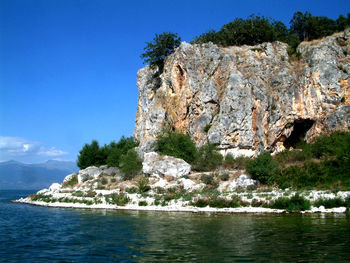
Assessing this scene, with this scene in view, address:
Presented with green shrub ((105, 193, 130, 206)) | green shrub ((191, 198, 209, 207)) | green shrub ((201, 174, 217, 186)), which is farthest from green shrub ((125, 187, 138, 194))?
green shrub ((191, 198, 209, 207))

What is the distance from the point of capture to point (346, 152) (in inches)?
1326

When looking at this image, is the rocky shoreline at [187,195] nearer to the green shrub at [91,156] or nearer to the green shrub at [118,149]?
the green shrub at [118,149]

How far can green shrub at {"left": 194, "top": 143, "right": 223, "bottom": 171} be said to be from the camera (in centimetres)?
4272

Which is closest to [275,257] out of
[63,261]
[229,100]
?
[63,261]

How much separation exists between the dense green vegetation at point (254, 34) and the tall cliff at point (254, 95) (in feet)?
14.6

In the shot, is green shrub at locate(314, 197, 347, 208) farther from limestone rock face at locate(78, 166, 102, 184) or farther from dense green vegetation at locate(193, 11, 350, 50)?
dense green vegetation at locate(193, 11, 350, 50)

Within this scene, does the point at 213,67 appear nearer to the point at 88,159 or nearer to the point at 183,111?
the point at 183,111

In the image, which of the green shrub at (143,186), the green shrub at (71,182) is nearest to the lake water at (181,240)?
the green shrub at (143,186)

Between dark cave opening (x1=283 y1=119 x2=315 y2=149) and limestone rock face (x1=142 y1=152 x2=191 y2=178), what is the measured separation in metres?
21.6

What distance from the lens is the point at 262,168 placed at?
34.5 metres

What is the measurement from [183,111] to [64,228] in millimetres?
36544

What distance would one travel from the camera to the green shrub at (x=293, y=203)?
24750 mm

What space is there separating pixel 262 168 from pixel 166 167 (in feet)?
40.9

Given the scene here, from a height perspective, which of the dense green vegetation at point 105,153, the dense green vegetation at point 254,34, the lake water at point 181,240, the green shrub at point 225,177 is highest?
the dense green vegetation at point 254,34
